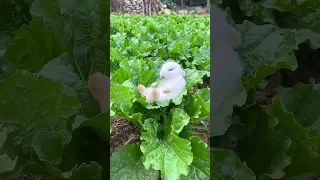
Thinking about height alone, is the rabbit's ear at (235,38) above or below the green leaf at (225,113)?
above

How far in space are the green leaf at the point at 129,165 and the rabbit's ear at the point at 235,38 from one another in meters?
0.45

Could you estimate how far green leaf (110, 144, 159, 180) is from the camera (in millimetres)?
1173

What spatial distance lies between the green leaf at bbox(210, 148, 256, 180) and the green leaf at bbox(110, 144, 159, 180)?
0.37 meters

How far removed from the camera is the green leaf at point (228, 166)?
85cm

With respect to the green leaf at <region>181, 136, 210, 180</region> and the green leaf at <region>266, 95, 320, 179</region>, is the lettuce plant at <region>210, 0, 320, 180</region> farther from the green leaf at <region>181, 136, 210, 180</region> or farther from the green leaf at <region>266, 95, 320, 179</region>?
the green leaf at <region>181, 136, 210, 180</region>

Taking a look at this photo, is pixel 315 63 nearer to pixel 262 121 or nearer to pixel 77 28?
pixel 262 121

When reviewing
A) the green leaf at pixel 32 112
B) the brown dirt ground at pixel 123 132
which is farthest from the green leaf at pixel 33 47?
the brown dirt ground at pixel 123 132

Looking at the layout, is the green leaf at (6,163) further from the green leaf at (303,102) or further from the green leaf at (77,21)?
the green leaf at (303,102)

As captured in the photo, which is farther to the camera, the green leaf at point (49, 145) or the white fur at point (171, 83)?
the white fur at point (171, 83)

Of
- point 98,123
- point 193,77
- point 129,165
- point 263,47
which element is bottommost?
point 129,165

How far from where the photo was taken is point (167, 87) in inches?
56.9

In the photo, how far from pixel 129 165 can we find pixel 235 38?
50 centimetres

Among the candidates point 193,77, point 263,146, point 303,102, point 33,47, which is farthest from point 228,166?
point 193,77

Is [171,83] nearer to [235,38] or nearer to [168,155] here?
[168,155]
